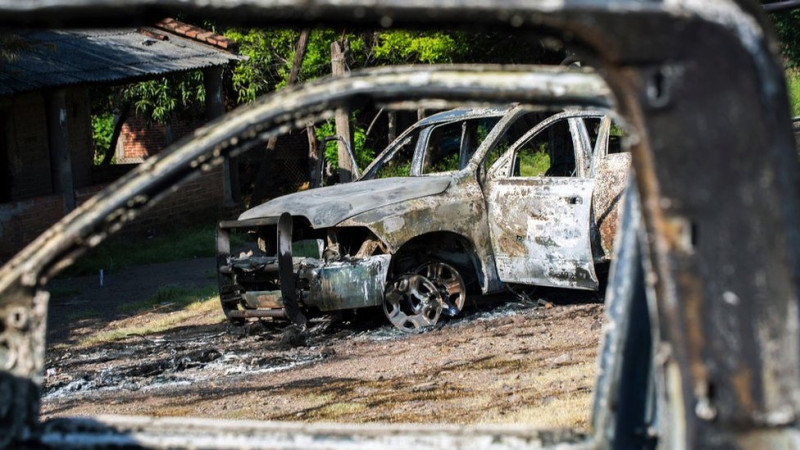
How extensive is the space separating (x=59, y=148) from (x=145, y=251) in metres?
2.26

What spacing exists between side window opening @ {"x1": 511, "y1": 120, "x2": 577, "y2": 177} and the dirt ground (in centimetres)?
119

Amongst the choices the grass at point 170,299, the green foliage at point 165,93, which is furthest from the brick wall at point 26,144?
the grass at point 170,299

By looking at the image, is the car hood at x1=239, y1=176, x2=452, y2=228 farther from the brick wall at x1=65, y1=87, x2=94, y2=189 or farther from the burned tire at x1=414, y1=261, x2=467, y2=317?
the brick wall at x1=65, y1=87, x2=94, y2=189

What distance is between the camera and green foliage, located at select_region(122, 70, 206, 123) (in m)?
23.1

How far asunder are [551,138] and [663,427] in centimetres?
910

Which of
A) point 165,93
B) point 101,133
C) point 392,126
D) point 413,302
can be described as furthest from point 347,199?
point 101,133

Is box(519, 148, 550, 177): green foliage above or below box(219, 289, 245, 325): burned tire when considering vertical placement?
above

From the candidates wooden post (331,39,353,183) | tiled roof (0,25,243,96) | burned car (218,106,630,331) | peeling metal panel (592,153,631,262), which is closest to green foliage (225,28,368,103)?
tiled roof (0,25,243,96)

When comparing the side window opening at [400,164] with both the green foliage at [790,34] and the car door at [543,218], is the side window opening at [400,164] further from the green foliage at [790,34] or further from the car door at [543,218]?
the green foliage at [790,34]

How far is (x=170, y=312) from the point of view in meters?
12.0

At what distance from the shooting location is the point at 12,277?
5.56 feet

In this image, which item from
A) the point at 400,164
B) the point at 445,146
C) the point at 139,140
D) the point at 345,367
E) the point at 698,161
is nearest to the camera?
the point at 698,161

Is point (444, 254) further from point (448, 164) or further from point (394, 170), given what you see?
point (394, 170)

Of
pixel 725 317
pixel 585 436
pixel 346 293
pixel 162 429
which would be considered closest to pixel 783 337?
→ pixel 725 317
